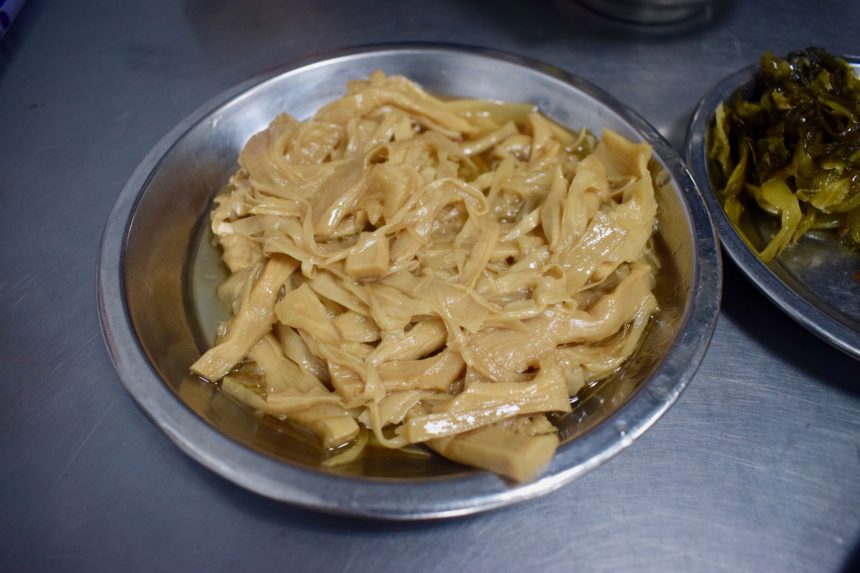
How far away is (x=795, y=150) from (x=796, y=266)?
0.42 metres

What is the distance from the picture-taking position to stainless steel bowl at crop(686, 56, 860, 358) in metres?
1.88

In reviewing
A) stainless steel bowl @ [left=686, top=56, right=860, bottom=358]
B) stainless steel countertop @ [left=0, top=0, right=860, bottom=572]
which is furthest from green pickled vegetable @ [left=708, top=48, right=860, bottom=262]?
stainless steel countertop @ [left=0, top=0, right=860, bottom=572]

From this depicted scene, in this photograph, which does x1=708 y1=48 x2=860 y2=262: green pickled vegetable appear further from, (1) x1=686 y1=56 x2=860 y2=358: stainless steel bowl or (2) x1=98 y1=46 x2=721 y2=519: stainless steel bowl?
(2) x1=98 y1=46 x2=721 y2=519: stainless steel bowl

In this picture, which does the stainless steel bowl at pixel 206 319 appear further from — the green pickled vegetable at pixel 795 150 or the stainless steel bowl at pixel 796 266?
the green pickled vegetable at pixel 795 150

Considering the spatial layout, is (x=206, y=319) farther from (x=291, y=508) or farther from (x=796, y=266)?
(x=796, y=266)

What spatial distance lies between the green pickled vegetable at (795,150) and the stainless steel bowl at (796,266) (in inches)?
2.0

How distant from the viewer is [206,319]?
6.75 ft

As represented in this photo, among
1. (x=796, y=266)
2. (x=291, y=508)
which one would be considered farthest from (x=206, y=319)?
(x=796, y=266)

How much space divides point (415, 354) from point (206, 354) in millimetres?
627

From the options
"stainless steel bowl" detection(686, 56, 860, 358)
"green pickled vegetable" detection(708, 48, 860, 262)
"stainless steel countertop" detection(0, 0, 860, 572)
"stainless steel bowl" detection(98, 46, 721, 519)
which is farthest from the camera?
"green pickled vegetable" detection(708, 48, 860, 262)

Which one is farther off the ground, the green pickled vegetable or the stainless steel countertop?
the green pickled vegetable

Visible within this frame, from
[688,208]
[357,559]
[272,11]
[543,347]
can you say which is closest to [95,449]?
[357,559]

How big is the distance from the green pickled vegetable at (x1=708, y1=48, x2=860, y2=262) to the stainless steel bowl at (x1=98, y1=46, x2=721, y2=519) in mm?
351

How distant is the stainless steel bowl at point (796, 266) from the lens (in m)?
1.88
